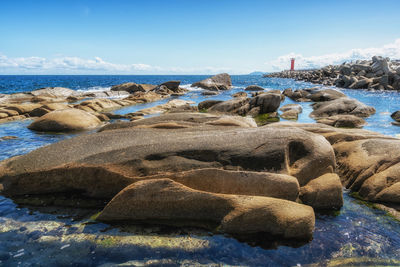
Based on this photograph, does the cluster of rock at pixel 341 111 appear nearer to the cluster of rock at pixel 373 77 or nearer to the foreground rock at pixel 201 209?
the foreground rock at pixel 201 209

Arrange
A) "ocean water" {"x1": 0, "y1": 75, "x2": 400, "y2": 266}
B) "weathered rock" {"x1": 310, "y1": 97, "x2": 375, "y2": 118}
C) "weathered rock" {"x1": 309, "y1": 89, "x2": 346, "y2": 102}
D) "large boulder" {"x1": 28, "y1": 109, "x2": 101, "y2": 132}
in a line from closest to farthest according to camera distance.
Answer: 1. "ocean water" {"x1": 0, "y1": 75, "x2": 400, "y2": 266}
2. "large boulder" {"x1": 28, "y1": 109, "x2": 101, "y2": 132}
3. "weathered rock" {"x1": 310, "y1": 97, "x2": 375, "y2": 118}
4. "weathered rock" {"x1": 309, "y1": 89, "x2": 346, "y2": 102}

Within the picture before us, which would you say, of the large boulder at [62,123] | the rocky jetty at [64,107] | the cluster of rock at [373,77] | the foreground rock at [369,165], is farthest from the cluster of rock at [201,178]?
the cluster of rock at [373,77]

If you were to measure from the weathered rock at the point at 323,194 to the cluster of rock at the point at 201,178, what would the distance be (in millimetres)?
20

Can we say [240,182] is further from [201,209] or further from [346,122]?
[346,122]

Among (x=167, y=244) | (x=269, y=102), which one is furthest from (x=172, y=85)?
(x=167, y=244)

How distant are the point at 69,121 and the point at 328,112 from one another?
16560 mm

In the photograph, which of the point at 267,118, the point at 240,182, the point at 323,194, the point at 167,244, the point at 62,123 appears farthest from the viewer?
the point at 267,118

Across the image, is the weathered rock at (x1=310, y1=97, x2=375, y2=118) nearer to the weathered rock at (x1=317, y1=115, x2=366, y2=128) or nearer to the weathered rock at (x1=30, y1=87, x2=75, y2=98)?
the weathered rock at (x1=317, y1=115, x2=366, y2=128)

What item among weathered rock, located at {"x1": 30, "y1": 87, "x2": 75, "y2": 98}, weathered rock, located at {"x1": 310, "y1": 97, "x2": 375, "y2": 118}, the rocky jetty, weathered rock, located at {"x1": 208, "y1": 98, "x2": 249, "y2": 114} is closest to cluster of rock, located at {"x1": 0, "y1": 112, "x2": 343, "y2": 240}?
the rocky jetty

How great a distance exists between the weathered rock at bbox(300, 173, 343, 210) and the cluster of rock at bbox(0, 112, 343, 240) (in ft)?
0.07

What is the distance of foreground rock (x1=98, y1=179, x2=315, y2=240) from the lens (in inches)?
188

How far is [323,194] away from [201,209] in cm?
267

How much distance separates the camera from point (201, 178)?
215 inches

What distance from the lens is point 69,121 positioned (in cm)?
1398
